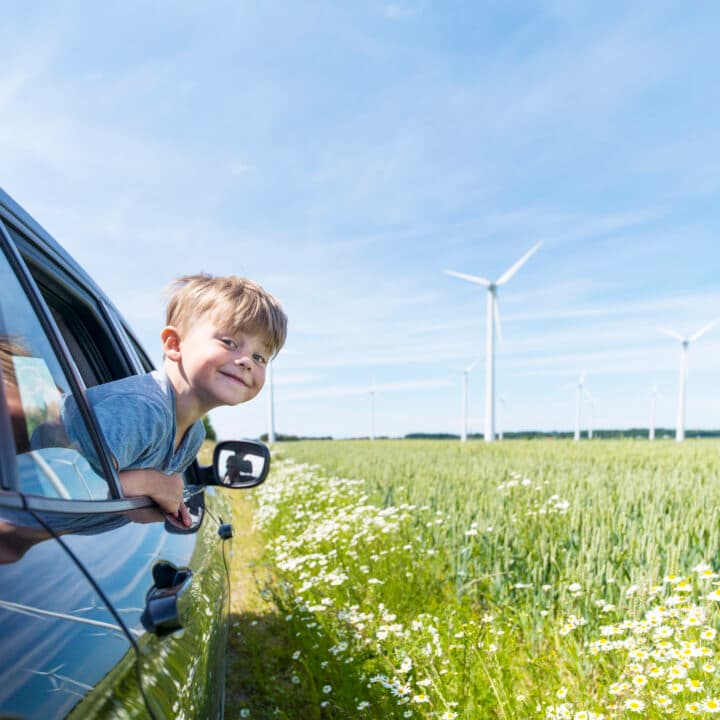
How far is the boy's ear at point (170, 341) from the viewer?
1.96 m

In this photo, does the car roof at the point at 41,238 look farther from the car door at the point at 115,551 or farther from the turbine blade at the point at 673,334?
the turbine blade at the point at 673,334

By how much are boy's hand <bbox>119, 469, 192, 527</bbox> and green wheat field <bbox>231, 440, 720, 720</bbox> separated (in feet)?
4.70

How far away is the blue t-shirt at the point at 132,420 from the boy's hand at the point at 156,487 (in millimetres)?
56

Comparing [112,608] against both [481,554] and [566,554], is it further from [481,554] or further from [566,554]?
[481,554]

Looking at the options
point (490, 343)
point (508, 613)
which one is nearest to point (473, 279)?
point (490, 343)

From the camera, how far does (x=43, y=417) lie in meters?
1.21

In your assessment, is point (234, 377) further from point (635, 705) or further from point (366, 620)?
point (366, 620)

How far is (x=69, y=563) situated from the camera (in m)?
0.91

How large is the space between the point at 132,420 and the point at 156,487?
0.18 metres

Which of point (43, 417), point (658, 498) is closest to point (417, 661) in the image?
point (43, 417)

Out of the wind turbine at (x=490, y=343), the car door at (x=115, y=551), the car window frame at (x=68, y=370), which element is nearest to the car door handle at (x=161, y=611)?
the car door at (x=115, y=551)

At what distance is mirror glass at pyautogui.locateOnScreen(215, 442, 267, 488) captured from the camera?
2.60 meters

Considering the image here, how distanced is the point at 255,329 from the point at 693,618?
2107 mm

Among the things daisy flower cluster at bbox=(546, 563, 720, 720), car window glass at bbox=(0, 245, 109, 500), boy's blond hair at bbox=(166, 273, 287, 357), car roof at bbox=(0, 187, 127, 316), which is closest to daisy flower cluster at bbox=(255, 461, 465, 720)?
daisy flower cluster at bbox=(546, 563, 720, 720)
